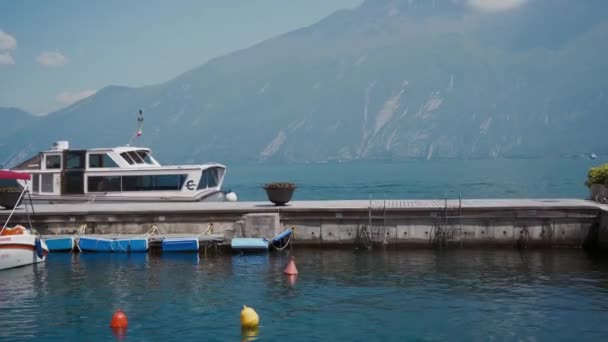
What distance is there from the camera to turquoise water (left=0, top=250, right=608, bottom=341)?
61.0ft

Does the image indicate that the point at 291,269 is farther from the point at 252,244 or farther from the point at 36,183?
the point at 36,183

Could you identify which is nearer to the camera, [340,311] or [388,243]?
[340,311]

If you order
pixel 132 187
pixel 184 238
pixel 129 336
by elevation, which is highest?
pixel 132 187

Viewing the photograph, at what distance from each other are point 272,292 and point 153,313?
4.31 m

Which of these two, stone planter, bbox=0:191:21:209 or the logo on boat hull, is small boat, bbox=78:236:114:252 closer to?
stone planter, bbox=0:191:21:209

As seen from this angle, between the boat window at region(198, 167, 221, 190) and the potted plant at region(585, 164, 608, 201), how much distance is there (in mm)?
21780

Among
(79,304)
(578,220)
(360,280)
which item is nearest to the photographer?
(79,304)

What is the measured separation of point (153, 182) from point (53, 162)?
619 centimetres

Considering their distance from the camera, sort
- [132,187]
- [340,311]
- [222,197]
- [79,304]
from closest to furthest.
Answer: [340,311] < [79,304] < [132,187] < [222,197]

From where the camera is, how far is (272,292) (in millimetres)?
23047

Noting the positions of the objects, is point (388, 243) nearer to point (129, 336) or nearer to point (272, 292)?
point (272, 292)

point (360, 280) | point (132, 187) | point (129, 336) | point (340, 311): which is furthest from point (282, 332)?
point (132, 187)

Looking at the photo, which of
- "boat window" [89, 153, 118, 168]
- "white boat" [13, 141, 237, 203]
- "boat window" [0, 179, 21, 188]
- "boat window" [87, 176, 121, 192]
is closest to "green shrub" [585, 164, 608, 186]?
"white boat" [13, 141, 237, 203]

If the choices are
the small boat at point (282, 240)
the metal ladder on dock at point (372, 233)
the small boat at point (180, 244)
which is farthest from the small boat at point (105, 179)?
the metal ladder on dock at point (372, 233)
